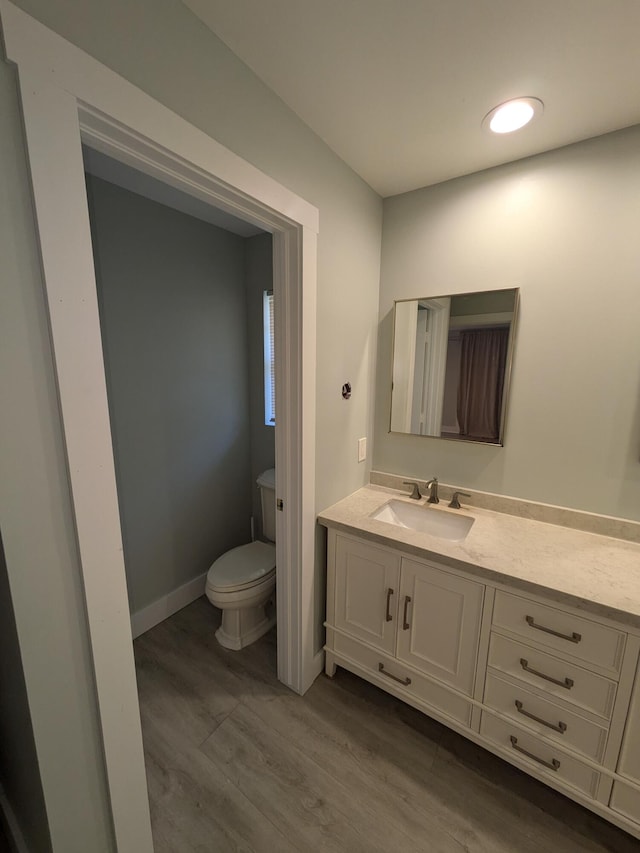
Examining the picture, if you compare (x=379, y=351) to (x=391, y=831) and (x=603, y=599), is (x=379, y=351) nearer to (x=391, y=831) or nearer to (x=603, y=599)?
(x=603, y=599)

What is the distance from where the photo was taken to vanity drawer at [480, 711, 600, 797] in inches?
45.7

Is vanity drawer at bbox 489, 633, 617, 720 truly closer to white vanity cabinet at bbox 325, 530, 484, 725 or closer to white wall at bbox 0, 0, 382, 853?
white vanity cabinet at bbox 325, 530, 484, 725

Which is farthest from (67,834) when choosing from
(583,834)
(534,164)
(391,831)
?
(534,164)

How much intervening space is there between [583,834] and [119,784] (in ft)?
5.04

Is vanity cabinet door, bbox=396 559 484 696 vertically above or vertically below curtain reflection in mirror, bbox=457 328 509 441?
below

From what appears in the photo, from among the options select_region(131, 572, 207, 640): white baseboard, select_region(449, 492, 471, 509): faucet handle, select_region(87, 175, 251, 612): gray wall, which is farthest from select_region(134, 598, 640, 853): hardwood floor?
select_region(449, 492, 471, 509): faucet handle

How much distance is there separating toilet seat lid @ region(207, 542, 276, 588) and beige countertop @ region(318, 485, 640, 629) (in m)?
0.60

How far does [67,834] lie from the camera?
848mm

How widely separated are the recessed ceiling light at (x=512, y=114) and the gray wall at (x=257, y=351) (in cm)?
144

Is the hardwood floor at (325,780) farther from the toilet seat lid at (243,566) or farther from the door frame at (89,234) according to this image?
the toilet seat lid at (243,566)

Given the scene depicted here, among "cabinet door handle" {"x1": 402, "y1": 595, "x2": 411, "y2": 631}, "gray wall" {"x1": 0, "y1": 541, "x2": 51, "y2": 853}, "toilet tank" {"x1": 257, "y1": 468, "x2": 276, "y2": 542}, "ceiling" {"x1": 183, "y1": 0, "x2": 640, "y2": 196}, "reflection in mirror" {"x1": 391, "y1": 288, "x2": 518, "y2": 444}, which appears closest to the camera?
"gray wall" {"x1": 0, "y1": 541, "x2": 51, "y2": 853}

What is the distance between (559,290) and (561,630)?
4.36ft

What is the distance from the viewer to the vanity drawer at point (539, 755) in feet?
3.81

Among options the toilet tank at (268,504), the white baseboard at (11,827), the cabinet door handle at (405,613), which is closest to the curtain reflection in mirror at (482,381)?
the cabinet door handle at (405,613)
